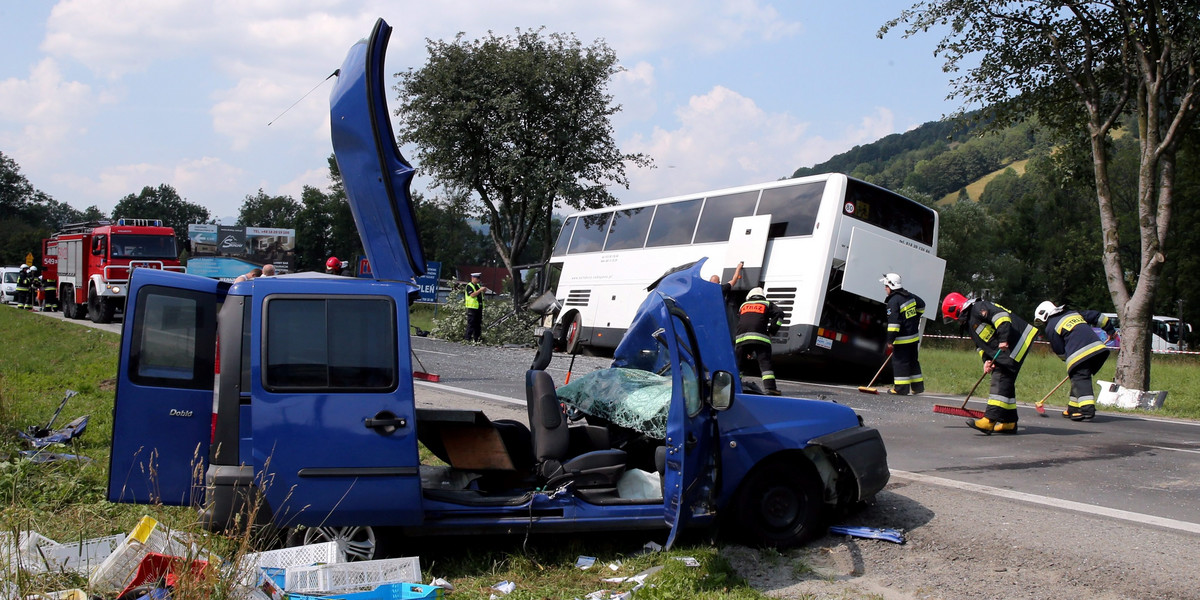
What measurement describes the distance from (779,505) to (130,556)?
3.41 meters

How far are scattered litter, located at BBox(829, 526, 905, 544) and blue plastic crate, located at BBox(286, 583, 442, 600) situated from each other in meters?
2.75

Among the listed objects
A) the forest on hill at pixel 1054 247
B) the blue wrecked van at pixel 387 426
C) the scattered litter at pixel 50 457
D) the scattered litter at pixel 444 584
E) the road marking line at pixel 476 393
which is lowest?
the scattered litter at pixel 50 457

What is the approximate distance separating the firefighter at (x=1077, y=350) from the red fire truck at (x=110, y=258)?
876 inches

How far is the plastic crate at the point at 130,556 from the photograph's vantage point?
369 cm

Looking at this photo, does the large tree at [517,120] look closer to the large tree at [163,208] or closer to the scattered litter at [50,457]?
the scattered litter at [50,457]

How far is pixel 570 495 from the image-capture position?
4.90 metres

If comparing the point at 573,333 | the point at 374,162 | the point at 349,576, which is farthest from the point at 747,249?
the point at 349,576

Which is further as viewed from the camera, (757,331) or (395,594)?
(757,331)

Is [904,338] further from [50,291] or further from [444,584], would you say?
[50,291]

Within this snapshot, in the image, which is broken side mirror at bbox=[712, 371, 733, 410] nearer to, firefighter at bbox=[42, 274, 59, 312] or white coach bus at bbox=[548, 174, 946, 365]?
white coach bus at bbox=[548, 174, 946, 365]

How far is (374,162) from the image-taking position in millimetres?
5461

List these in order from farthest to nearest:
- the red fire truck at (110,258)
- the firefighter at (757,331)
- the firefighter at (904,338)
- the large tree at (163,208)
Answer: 1. the large tree at (163,208)
2. the red fire truck at (110,258)
3. the firefighter at (904,338)
4. the firefighter at (757,331)

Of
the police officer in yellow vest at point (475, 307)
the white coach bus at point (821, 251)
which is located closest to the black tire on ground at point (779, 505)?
the white coach bus at point (821, 251)

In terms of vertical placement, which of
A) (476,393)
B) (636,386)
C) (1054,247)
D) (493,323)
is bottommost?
(476,393)
